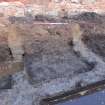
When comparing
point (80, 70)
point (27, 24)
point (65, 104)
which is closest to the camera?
point (65, 104)

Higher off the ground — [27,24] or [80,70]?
[27,24]

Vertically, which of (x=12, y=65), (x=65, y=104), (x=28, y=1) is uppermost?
(x=28, y=1)

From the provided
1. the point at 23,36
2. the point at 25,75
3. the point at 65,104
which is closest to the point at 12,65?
the point at 25,75

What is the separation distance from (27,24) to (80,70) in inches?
14.7

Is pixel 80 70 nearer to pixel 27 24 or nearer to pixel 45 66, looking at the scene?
pixel 45 66

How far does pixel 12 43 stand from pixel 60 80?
0.31 m

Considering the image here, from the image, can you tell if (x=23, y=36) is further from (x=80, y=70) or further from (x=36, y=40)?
(x=80, y=70)

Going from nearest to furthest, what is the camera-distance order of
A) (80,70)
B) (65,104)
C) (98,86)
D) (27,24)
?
(65,104) < (98,86) < (80,70) < (27,24)

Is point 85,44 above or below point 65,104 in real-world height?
above

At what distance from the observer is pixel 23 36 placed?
1.63m

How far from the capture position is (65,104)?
1.34 metres

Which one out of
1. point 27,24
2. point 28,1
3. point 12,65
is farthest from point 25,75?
point 28,1

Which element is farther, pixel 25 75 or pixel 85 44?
pixel 85 44

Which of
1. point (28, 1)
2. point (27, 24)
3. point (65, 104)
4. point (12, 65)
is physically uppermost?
point (28, 1)
